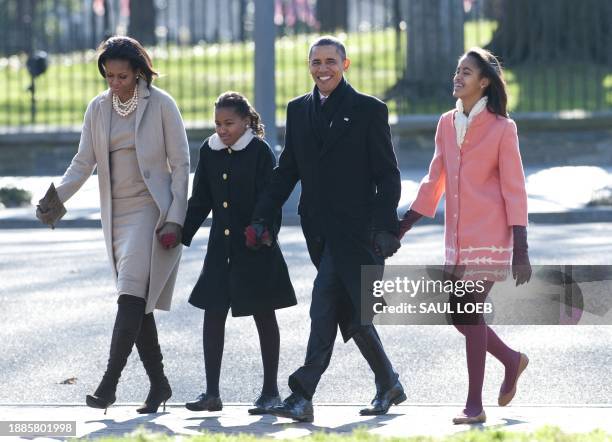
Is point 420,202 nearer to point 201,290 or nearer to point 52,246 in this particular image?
point 201,290

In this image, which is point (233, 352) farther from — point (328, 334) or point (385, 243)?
point (385, 243)

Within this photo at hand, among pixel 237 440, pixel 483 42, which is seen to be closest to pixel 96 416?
pixel 237 440

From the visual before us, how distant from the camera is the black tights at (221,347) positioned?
679 cm

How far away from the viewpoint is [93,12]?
19.4 metres

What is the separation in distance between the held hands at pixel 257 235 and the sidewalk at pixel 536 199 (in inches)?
314

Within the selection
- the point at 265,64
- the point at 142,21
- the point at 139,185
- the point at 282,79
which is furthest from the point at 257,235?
the point at 142,21

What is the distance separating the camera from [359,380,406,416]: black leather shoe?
6598mm

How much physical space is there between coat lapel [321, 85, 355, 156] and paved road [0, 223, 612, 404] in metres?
1.40

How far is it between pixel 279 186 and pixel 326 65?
57 cm

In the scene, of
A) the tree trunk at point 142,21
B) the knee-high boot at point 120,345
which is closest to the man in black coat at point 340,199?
the knee-high boot at point 120,345

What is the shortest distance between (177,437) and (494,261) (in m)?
1.61

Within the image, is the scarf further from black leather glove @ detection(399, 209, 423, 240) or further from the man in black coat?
black leather glove @ detection(399, 209, 423, 240)

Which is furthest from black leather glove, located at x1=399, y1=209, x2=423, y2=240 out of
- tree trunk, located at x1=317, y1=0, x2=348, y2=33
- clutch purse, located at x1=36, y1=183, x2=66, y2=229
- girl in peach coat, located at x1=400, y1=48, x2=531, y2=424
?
tree trunk, located at x1=317, y1=0, x2=348, y2=33

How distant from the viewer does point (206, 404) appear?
6656 millimetres
